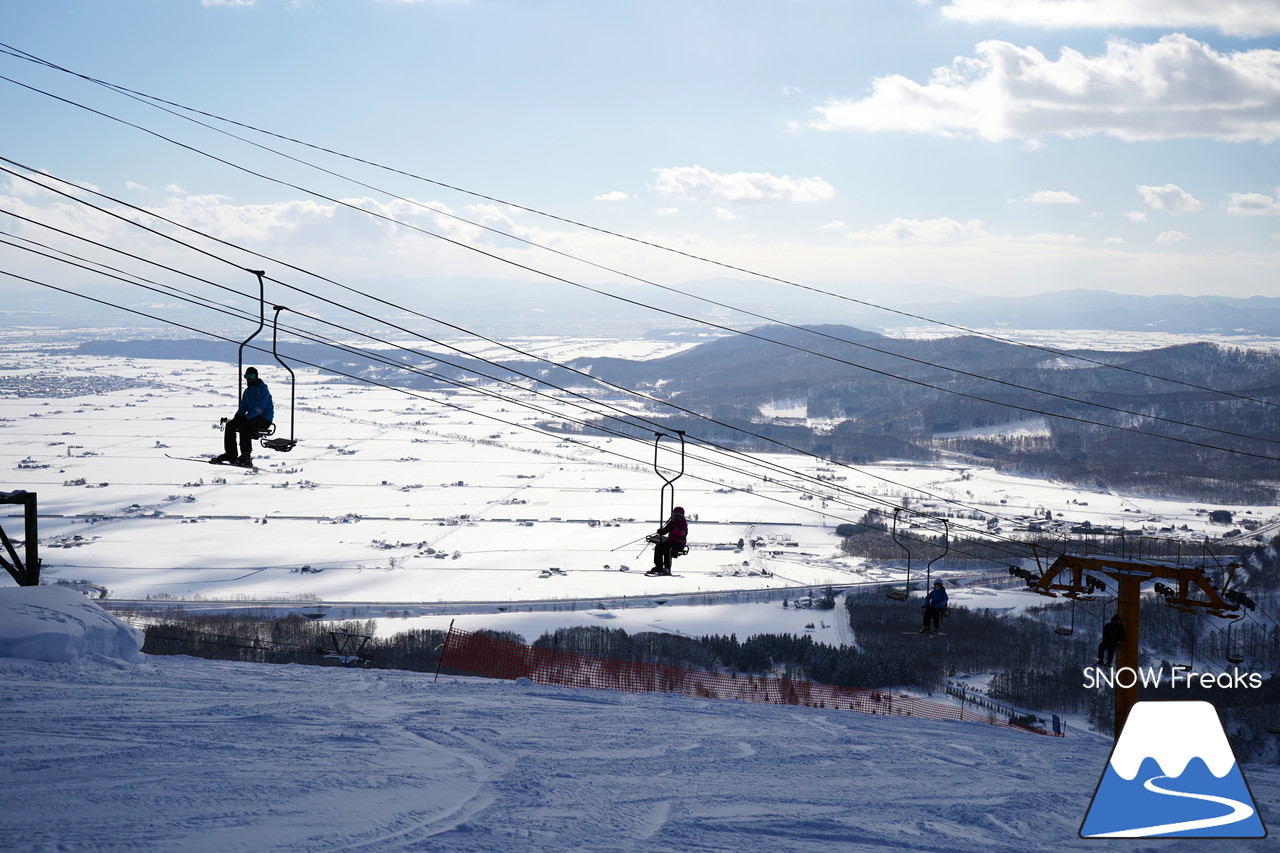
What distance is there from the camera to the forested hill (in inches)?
4075

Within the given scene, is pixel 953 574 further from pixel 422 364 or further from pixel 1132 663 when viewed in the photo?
pixel 422 364

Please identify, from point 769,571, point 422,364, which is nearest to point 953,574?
point 769,571

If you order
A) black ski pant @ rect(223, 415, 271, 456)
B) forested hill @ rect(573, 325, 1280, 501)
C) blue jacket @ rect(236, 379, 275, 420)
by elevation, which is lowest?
black ski pant @ rect(223, 415, 271, 456)

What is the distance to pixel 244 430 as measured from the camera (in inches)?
443

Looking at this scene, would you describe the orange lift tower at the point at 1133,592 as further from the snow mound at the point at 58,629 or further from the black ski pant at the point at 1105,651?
the snow mound at the point at 58,629

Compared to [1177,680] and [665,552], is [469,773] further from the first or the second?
[1177,680]

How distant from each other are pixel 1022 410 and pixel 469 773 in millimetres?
119123

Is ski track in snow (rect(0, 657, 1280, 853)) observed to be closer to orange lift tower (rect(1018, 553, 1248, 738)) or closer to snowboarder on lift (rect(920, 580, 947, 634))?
orange lift tower (rect(1018, 553, 1248, 738))

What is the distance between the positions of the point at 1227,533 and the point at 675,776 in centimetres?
7515

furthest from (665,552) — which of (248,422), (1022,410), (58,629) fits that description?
(1022,410)

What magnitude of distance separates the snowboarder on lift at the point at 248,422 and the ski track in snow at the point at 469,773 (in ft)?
9.05

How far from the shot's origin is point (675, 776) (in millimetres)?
8258

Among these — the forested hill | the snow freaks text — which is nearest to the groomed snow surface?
the snow freaks text

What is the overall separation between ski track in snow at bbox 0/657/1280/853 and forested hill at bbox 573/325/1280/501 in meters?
79.0
